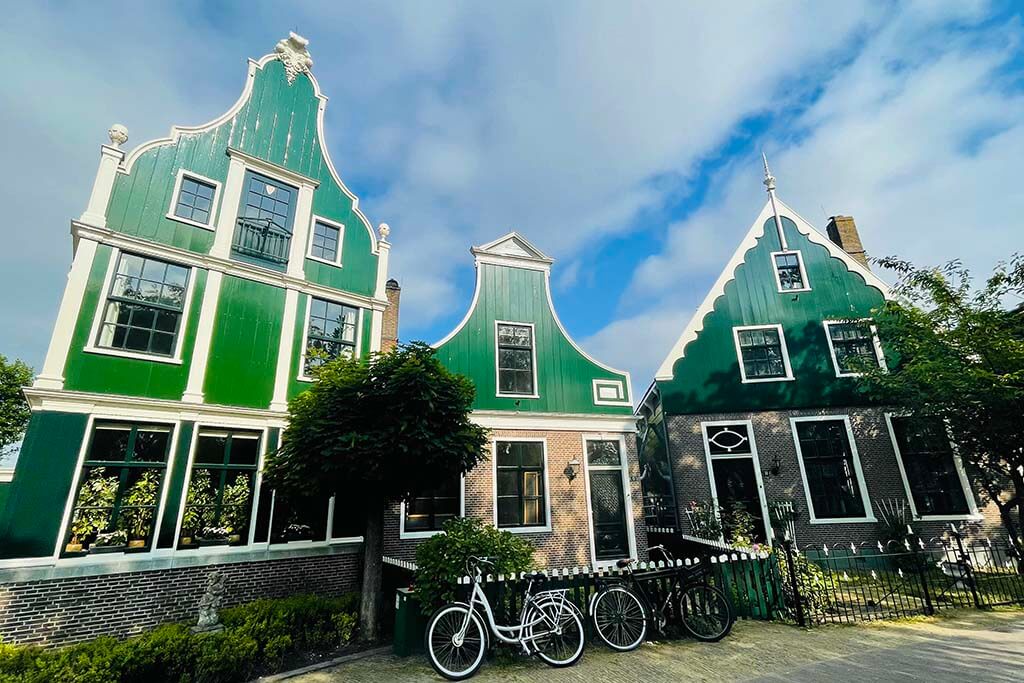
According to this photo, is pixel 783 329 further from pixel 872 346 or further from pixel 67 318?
pixel 67 318

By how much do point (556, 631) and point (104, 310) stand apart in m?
10.5

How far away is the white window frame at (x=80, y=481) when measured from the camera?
7875mm

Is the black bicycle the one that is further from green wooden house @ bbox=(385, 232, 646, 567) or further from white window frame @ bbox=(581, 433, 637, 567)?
white window frame @ bbox=(581, 433, 637, 567)

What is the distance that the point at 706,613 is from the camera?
7.06 metres

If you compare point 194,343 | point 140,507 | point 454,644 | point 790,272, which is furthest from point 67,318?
point 790,272

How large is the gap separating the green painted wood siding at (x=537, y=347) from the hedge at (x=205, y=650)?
6.48m

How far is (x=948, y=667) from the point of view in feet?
18.6

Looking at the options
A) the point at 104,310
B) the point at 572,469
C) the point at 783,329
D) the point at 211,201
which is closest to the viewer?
the point at 104,310

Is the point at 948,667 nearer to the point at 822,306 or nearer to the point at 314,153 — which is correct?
the point at 822,306

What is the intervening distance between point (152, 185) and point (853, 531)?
20.7 metres

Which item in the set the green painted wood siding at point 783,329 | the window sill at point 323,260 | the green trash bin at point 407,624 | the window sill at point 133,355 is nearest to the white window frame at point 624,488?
the green painted wood siding at point 783,329

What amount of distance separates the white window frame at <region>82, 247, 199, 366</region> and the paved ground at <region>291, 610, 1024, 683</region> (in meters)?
7.00

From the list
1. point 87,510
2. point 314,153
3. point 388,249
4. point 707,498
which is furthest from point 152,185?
point 707,498

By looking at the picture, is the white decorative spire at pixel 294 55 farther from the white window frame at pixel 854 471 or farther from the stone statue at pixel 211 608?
the white window frame at pixel 854 471
